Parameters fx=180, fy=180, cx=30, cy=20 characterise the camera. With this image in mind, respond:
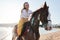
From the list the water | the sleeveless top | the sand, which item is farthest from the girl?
the sand

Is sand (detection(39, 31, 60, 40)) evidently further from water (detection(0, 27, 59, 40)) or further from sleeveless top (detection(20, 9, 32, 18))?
sleeveless top (detection(20, 9, 32, 18))

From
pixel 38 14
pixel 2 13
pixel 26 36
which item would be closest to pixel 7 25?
pixel 2 13

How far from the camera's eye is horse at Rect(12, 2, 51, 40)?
179cm

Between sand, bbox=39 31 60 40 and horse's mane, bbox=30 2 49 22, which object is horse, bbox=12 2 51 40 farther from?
sand, bbox=39 31 60 40

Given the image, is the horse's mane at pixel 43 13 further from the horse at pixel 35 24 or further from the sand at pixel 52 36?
the sand at pixel 52 36

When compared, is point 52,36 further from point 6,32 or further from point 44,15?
point 6,32

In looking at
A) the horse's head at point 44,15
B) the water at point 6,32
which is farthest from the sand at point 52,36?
the horse's head at point 44,15

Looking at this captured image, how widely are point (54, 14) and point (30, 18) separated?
29cm

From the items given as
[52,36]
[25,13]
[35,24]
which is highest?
[25,13]

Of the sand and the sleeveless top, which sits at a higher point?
the sleeveless top

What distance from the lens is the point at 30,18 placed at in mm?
1854

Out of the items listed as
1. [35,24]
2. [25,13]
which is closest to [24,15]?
[25,13]

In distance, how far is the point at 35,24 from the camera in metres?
1.82

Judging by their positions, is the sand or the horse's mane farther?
the sand
